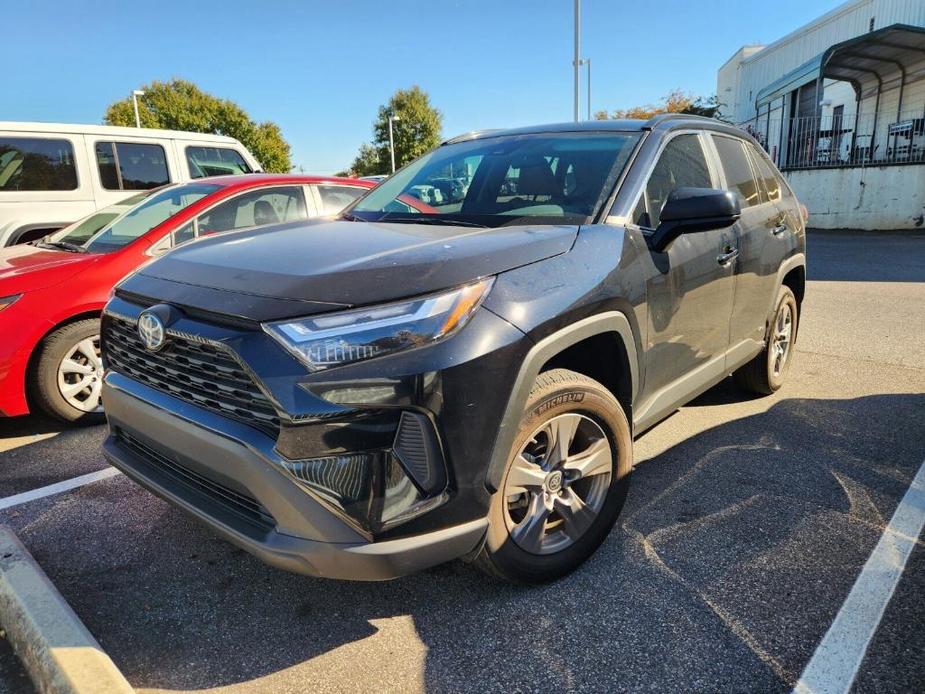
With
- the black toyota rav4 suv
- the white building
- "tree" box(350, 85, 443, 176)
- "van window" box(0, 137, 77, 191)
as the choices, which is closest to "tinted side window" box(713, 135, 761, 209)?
the black toyota rav4 suv

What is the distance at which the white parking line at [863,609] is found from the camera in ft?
6.40

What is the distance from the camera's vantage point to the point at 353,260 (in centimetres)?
212

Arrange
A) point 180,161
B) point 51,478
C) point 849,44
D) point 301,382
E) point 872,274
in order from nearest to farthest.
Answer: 1. point 301,382
2. point 51,478
3. point 180,161
4. point 872,274
5. point 849,44

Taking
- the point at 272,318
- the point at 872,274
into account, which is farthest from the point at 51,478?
the point at 872,274

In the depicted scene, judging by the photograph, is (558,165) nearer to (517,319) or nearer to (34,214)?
(517,319)

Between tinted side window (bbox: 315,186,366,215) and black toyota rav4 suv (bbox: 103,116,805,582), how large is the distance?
8.65 ft

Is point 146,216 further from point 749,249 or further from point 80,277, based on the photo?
point 749,249

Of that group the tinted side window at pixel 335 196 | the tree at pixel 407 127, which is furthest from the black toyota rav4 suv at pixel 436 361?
the tree at pixel 407 127

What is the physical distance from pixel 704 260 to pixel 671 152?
54 cm

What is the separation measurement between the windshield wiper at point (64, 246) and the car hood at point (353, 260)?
2357 millimetres

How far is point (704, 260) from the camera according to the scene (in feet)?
9.85

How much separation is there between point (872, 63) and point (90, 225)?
2008 centimetres

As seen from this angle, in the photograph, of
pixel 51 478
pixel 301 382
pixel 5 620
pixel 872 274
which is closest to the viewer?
pixel 301 382

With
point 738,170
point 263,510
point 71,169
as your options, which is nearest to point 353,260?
point 263,510
